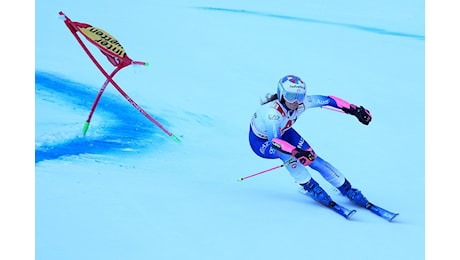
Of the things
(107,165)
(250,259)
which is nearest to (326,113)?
(250,259)

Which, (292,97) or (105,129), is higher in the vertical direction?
(292,97)

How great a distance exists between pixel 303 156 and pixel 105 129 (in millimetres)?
942

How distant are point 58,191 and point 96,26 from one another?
0.75m

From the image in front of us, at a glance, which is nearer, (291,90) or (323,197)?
(291,90)

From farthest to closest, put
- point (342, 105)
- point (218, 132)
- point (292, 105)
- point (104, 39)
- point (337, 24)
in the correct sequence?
point (337, 24)
point (218, 132)
point (104, 39)
point (342, 105)
point (292, 105)

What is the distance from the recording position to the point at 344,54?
3369 millimetres

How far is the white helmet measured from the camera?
266cm

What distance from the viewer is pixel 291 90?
105 inches

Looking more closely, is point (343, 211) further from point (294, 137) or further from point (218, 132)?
point (218, 132)

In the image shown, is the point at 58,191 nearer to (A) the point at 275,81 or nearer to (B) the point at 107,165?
(B) the point at 107,165

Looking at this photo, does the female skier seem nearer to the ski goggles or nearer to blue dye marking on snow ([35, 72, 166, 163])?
the ski goggles

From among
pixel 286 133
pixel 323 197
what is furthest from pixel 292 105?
pixel 323 197

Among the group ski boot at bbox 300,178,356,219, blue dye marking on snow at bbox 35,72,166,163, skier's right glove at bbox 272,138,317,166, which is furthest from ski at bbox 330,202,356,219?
blue dye marking on snow at bbox 35,72,166,163

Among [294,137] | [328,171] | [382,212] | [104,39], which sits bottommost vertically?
[382,212]
